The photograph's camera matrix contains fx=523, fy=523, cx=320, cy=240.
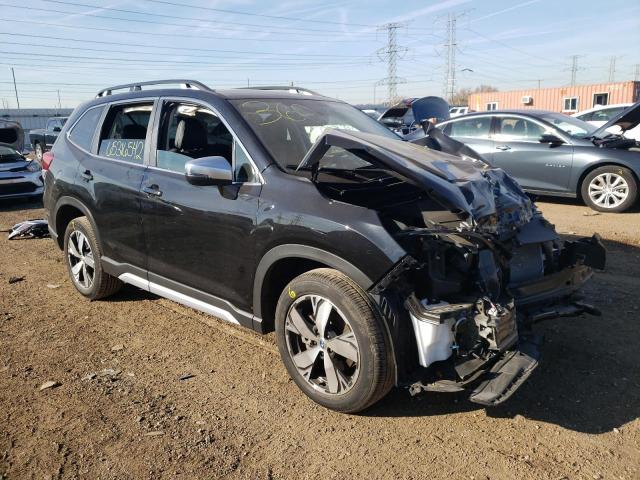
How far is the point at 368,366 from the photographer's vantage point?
9.24 feet

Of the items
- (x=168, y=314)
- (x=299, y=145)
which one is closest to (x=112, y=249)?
(x=168, y=314)

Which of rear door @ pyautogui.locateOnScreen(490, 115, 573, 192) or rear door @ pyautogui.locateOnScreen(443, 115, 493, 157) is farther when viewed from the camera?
rear door @ pyautogui.locateOnScreen(443, 115, 493, 157)

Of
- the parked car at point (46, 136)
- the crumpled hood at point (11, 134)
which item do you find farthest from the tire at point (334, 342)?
the parked car at point (46, 136)

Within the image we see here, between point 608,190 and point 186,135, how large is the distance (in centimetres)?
700

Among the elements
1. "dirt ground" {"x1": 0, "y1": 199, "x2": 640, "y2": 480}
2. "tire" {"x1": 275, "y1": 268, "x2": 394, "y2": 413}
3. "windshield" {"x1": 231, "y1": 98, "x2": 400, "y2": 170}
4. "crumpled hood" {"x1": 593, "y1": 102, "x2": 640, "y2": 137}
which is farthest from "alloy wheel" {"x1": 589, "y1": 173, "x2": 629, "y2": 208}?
"tire" {"x1": 275, "y1": 268, "x2": 394, "y2": 413}

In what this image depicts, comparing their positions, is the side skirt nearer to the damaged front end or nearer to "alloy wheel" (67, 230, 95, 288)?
"alloy wheel" (67, 230, 95, 288)

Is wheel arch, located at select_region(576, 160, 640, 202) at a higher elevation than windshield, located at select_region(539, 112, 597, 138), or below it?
below

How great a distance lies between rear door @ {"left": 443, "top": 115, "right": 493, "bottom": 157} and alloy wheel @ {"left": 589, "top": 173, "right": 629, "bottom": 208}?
5.89 ft

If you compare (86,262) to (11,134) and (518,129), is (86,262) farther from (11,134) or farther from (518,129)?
(11,134)

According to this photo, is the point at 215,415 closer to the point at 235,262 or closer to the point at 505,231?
the point at 235,262

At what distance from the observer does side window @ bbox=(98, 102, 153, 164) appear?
4262mm

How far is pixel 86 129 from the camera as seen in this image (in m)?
4.98

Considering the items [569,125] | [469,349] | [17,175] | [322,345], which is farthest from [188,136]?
[17,175]

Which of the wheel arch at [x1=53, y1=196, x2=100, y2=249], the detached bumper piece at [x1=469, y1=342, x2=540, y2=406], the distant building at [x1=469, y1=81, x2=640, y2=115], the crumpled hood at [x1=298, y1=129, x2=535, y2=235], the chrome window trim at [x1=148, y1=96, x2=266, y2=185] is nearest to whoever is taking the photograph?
the detached bumper piece at [x1=469, y1=342, x2=540, y2=406]
